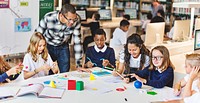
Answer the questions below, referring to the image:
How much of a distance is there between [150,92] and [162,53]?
454 mm

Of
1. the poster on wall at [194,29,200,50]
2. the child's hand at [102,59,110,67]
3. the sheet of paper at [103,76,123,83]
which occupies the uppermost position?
the poster on wall at [194,29,200,50]

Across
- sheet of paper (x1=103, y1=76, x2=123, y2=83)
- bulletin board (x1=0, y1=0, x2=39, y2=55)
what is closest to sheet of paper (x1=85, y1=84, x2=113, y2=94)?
sheet of paper (x1=103, y1=76, x2=123, y2=83)

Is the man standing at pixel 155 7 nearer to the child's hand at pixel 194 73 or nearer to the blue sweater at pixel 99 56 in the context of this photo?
the blue sweater at pixel 99 56

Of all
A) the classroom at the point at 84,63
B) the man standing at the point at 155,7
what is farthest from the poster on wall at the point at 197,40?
the man standing at the point at 155,7

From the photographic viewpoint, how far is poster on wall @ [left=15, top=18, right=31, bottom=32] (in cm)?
415

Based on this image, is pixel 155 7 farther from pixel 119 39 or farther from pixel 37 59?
pixel 37 59

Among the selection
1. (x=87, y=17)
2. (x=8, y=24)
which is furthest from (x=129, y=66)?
(x=87, y=17)

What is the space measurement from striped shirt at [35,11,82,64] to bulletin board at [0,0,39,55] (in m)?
0.48

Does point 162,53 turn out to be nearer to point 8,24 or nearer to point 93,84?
point 93,84

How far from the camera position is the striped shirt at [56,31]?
12.2 feet

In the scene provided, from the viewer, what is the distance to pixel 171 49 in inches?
186

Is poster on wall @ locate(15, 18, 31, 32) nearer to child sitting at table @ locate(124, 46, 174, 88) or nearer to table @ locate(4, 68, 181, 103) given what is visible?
table @ locate(4, 68, 181, 103)

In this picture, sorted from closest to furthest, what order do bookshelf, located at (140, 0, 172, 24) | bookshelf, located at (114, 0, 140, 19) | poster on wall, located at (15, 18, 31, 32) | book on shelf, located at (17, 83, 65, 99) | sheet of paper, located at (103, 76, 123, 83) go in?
book on shelf, located at (17, 83, 65, 99)
sheet of paper, located at (103, 76, 123, 83)
poster on wall, located at (15, 18, 31, 32)
bookshelf, located at (140, 0, 172, 24)
bookshelf, located at (114, 0, 140, 19)

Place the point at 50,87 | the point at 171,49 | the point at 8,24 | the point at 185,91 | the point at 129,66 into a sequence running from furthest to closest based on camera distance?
the point at 171,49 < the point at 8,24 < the point at 129,66 < the point at 50,87 < the point at 185,91
